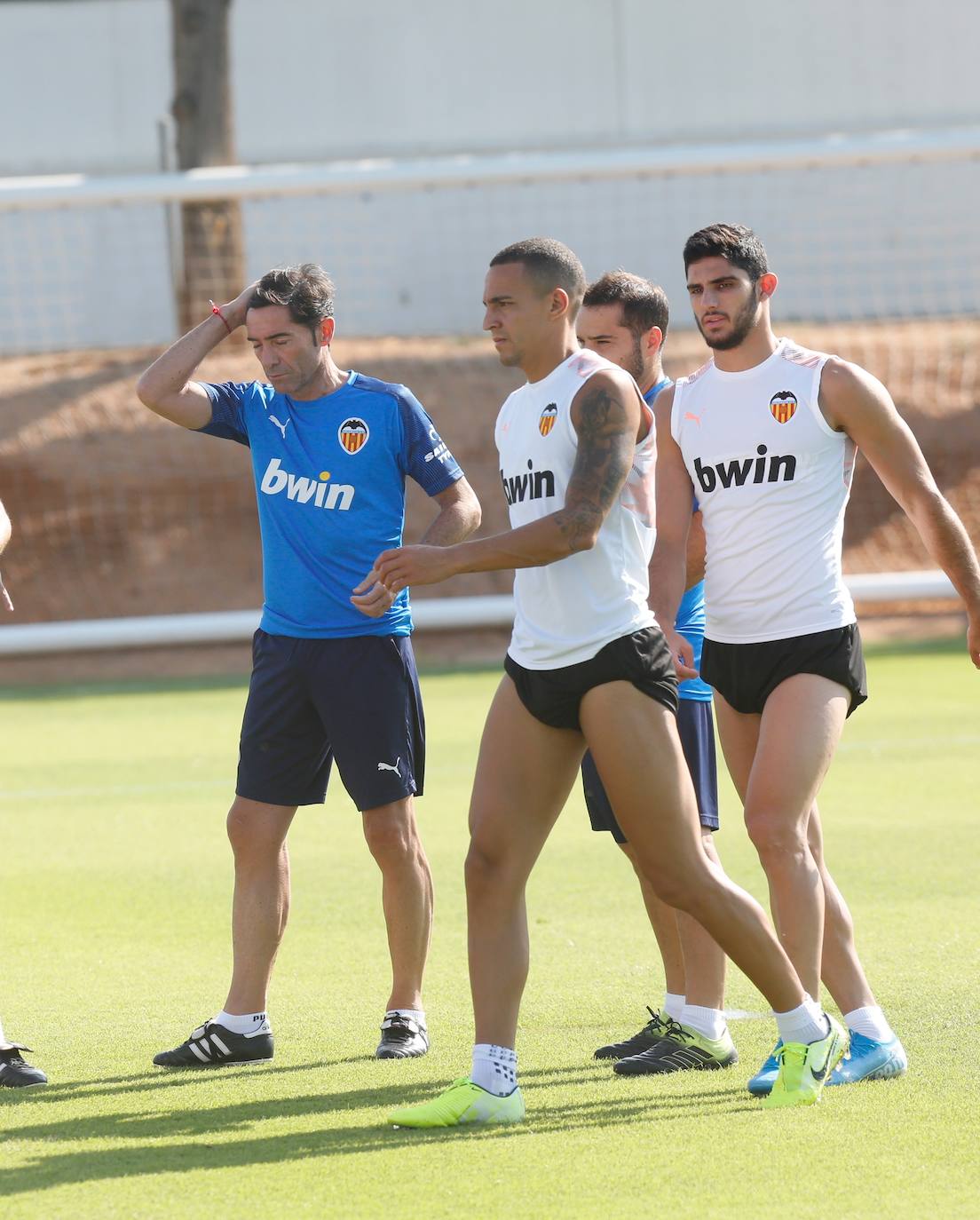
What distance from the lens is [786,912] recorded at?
15.7 feet

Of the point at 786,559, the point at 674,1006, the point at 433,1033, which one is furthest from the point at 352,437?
the point at 674,1006

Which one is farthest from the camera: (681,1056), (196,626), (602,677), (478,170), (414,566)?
(196,626)

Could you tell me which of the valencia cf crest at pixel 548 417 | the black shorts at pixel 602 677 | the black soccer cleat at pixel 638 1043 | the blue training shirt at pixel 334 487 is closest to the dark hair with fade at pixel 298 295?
the blue training shirt at pixel 334 487

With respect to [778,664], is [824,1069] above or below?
below

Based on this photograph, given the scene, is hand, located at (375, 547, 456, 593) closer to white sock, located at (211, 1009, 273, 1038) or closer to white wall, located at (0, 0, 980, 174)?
white sock, located at (211, 1009, 273, 1038)

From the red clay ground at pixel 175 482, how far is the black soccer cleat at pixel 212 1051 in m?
13.9

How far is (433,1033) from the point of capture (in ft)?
18.5

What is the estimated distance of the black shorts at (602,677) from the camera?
452 centimetres

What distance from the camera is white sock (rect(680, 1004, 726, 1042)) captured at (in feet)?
17.0

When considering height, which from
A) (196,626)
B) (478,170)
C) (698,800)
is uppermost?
(478,170)

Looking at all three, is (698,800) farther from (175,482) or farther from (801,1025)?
(175,482)

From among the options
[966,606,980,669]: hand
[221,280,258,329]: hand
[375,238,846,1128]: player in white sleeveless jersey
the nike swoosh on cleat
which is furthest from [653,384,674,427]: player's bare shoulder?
the nike swoosh on cleat

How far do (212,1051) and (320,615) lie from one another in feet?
4.54

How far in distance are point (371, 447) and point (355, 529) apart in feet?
0.87
